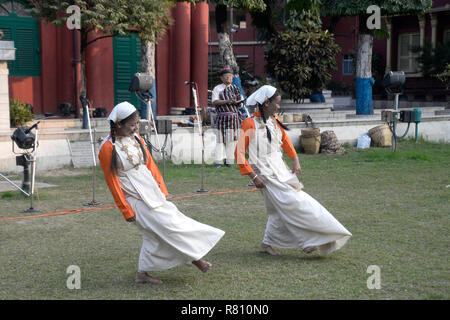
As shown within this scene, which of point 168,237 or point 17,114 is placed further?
point 17,114

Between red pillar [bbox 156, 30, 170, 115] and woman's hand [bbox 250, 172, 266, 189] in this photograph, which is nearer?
woman's hand [bbox 250, 172, 266, 189]

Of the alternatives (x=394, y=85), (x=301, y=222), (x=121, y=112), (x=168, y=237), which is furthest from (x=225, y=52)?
(x=168, y=237)

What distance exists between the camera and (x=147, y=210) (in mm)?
4312

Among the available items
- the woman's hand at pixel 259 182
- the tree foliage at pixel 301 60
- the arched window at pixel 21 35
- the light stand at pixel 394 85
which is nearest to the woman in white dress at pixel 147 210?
the woman's hand at pixel 259 182

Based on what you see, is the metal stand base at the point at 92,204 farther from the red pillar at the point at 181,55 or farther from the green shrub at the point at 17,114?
the red pillar at the point at 181,55

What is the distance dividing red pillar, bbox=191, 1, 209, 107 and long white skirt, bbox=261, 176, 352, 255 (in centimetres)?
1140

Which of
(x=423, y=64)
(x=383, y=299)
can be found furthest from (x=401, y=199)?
(x=423, y=64)

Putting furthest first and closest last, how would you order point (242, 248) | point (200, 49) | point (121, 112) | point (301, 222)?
point (200, 49)
point (242, 248)
point (301, 222)
point (121, 112)

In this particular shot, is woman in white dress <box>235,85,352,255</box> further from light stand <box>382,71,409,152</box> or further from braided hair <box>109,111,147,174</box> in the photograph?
light stand <box>382,71,409,152</box>

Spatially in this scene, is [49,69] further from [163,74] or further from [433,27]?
[433,27]

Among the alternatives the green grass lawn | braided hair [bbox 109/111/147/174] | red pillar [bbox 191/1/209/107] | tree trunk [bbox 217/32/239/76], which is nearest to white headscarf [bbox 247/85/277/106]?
braided hair [bbox 109/111/147/174]

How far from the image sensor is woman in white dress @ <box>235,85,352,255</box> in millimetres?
4922

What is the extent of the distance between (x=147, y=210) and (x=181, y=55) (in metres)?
12.2

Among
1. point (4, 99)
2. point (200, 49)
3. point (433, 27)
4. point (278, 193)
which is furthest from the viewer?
point (433, 27)
